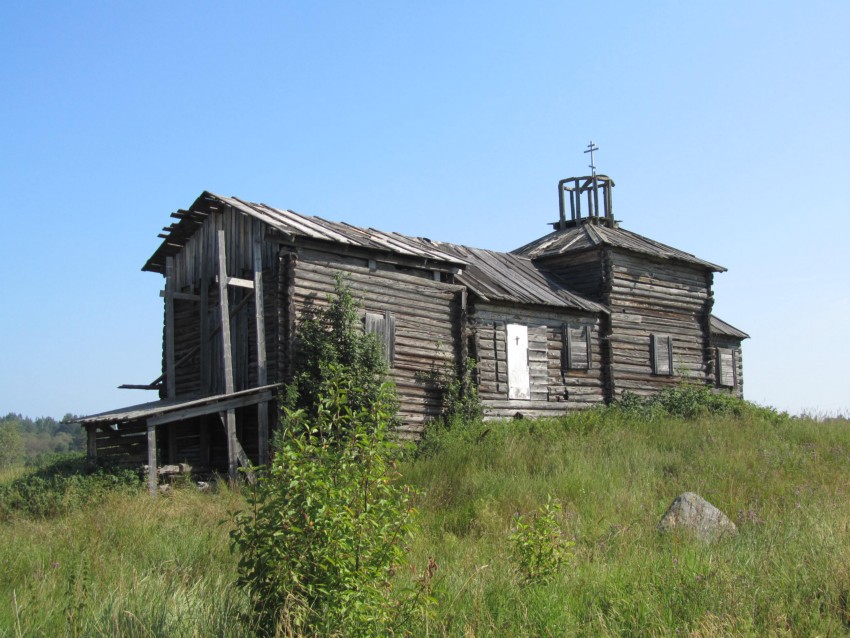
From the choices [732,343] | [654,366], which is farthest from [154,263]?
[732,343]

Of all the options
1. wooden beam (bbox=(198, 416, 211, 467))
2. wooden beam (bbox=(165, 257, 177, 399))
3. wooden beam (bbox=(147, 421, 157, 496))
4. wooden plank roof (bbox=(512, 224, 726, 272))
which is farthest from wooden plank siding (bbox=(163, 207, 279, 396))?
wooden plank roof (bbox=(512, 224, 726, 272))

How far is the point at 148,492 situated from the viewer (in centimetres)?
1510

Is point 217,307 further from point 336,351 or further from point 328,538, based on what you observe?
point 328,538

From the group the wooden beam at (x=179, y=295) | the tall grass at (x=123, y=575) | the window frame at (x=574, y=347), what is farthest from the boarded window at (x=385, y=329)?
the tall grass at (x=123, y=575)

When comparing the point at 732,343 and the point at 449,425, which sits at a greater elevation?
the point at 732,343

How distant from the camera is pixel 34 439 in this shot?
139 meters

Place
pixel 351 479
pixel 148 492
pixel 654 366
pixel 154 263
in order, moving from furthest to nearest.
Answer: pixel 654 366
pixel 154 263
pixel 148 492
pixel 351 479

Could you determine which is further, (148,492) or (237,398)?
(237,398)

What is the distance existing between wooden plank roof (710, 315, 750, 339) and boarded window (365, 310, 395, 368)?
55.0 ft

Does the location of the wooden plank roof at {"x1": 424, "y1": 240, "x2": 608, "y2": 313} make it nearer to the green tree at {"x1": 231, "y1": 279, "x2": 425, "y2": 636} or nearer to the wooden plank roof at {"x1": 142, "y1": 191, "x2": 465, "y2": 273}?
the wooden plank roof at {"x1": 142, "y1": 191, "x2": 465, "y2": 273}

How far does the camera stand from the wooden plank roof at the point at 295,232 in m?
17.8

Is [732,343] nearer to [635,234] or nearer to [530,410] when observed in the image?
[635,234]

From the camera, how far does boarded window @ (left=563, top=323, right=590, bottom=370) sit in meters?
23.2

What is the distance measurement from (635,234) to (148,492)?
19.7m
